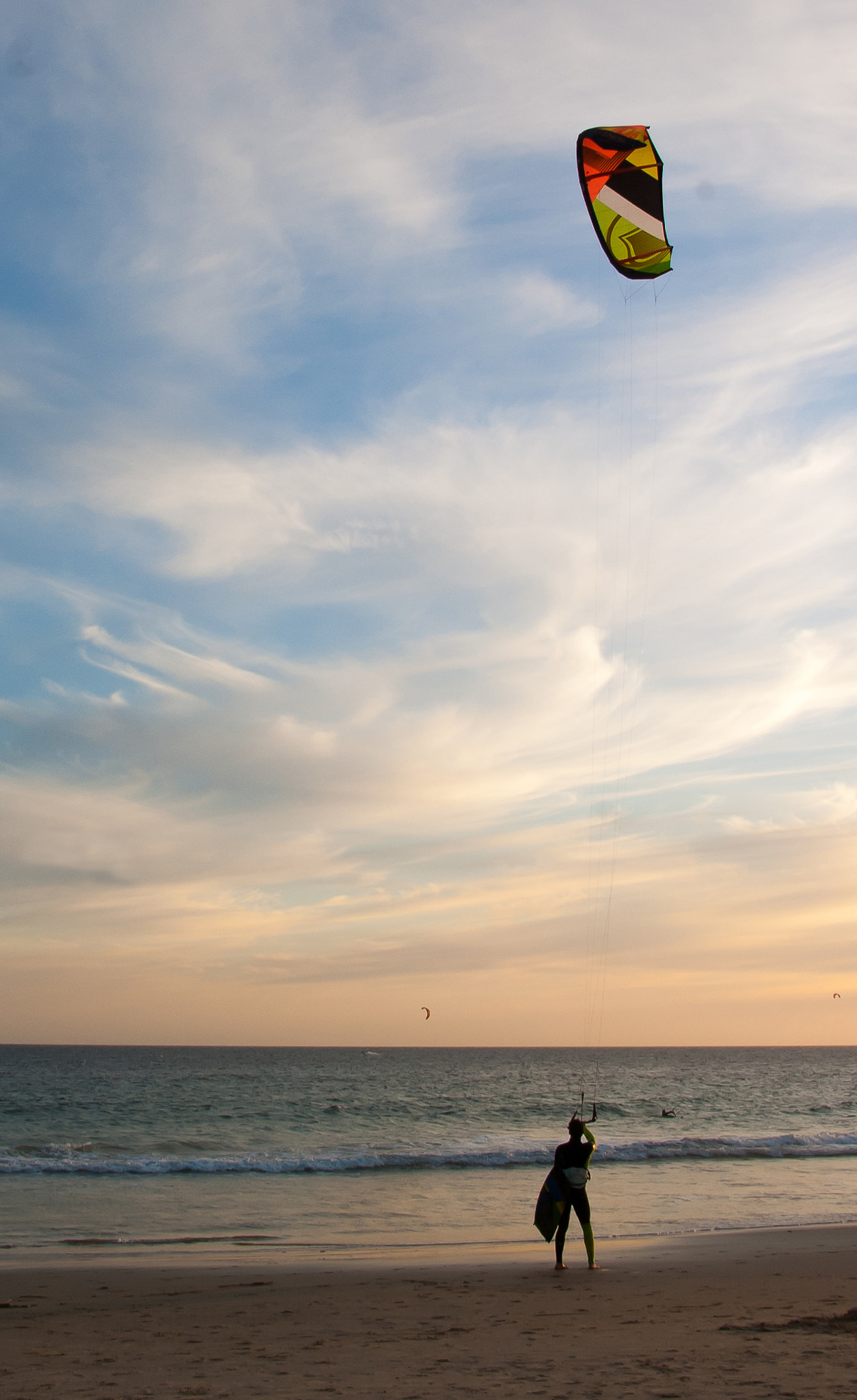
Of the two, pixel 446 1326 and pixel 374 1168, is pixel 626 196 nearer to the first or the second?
pixel 446 1326

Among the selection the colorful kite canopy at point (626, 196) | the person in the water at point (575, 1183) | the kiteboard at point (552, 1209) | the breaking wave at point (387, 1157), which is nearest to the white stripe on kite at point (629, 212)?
the colorful kite canopy at point (626, 196)

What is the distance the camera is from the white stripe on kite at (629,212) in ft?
36.7

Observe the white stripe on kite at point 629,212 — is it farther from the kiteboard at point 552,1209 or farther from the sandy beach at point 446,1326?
the sandy beach at point 446,1326

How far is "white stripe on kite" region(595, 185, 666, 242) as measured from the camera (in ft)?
36.7

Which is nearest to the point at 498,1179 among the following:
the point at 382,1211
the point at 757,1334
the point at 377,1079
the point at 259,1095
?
the point at 382,1211

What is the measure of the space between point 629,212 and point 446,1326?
36.6ft

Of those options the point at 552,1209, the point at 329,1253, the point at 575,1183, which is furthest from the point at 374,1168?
the point at 575,1183

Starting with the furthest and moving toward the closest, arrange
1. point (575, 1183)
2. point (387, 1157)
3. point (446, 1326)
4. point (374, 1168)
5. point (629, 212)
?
point (387, 1157) → point (374, 1168) → point (629, 212) → point (575, 1183) → point (446, 1326)

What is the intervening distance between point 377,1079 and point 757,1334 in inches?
2165

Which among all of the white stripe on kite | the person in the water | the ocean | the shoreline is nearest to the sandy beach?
the shoreline

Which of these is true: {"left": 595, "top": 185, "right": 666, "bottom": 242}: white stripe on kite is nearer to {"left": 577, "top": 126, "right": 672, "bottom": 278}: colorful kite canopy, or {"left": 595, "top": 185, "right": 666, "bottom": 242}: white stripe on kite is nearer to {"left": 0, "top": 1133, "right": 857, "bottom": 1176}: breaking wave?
{"left": 577, "top": 126, "right": 672, "bottom": 278}: colorful kite canopy

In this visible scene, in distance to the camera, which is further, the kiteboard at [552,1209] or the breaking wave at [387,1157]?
the breaking wave at [387,1157]

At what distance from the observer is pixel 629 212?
1123cm

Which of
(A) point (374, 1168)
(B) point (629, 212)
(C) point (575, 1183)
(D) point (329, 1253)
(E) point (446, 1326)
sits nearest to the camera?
(E) point (446, 1326)
